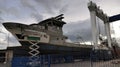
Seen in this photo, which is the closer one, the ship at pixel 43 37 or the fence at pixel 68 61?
the fence at pixel 68 61

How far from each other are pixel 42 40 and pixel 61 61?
11161 millimetres

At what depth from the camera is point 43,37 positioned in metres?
23.3

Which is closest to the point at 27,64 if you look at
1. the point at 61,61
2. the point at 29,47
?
the point at 61,61

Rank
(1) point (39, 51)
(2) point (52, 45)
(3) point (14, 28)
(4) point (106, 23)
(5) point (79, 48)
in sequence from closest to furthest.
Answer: (3) point (14, 28), (1) point (39, 51), (2) point (52, 45), (5) point (79, 48), (4) point (106, 23)

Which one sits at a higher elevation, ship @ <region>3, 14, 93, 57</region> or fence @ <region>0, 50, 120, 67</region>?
ship @ <region>3, 14, 93, 57</region>

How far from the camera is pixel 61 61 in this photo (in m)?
12.2

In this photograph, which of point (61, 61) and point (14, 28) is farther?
point (14, 28)

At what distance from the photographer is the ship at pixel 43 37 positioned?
21.4m

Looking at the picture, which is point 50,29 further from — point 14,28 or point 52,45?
point 14,28

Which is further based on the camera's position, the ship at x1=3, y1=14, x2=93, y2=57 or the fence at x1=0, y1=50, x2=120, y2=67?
the ship at x1=3, y1=14, x2=93, y2=57

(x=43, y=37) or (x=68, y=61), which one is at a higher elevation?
(x=43, y=37)

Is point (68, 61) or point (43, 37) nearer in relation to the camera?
point (68, 61)

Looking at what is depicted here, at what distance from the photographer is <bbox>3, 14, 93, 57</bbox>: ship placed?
70.2 feet

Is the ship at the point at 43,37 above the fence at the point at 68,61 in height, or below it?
above
